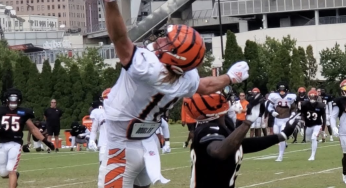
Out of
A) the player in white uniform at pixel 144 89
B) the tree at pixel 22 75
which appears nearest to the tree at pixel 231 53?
the tree at pixel 22 75

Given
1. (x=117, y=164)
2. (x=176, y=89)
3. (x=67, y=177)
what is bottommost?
(x=67, y=177)

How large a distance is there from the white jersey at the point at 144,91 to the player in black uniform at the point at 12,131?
717 centimetres

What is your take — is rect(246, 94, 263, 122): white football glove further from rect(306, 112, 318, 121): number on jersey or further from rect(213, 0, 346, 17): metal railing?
rect(213, 0, 346, 17): metal railing

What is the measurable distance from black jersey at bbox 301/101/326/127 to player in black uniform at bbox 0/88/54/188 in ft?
32.4

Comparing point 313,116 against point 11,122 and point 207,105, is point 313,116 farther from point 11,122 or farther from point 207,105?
point 207,105

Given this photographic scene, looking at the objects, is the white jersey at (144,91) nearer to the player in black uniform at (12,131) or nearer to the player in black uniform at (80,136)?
the player in black uniform at (12,131)

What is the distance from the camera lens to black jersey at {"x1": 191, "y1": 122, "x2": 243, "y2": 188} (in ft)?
21.1

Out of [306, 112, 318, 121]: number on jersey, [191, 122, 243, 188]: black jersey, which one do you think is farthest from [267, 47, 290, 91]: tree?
[191, 122, 243, 188]: black jersey

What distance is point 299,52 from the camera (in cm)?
5712

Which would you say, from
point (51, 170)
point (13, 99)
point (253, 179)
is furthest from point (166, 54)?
point (51, 170)

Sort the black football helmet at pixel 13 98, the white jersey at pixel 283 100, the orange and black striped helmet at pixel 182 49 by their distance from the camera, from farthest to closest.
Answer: the white jersey at pixel 283 100
the black football helmet at pixel 13 98
the orange and black striped helmet at pixel 182 49

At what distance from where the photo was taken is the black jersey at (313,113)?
2161 centimetres

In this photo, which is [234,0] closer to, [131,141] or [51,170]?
[51,170]

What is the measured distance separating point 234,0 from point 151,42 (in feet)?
247
